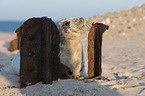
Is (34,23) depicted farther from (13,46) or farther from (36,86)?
(13,46)

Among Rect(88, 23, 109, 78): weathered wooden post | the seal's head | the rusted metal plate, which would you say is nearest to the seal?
the seal's head

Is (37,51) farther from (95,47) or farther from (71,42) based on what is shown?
(95,47)

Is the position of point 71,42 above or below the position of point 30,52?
above

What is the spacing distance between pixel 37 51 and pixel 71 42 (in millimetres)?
639

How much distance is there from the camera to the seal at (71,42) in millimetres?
2928

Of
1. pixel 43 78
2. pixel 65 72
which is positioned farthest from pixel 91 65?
pixel 43 78

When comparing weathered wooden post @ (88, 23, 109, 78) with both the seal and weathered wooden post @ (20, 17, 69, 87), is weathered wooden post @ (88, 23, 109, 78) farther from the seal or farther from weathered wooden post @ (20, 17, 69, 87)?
weathered wooden post @ (20, 17, 69, 87)

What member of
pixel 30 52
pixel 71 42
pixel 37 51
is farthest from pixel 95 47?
pixel 30 52

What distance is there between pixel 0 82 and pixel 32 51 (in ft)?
2.86

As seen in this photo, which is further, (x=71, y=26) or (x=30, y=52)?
(x=71, y=26)

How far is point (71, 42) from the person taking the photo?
303 centimetres

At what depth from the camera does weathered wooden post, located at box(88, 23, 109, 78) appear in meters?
3.01

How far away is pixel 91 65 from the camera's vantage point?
3055 mm

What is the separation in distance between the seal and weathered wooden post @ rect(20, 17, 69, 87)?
270 millimetres
